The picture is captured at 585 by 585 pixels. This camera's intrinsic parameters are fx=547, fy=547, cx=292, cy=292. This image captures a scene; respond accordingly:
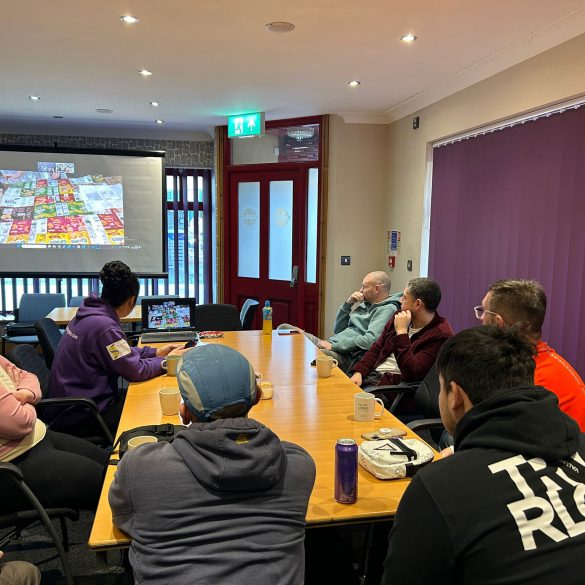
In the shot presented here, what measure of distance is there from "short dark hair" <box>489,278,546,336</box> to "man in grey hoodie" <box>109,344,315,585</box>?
1300 millimetres

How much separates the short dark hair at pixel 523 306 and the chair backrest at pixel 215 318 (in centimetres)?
283

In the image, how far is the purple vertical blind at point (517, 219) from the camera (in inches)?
132

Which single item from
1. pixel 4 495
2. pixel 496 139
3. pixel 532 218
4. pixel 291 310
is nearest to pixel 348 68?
pixel 496 139

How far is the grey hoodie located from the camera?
121cm

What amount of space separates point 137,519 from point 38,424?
1166 millimetres

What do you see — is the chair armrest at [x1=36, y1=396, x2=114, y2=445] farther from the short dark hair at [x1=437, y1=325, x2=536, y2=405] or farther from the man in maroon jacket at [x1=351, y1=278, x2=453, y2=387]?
the short dark hair at [x1=437, y1=325, x2=536, y2=405]

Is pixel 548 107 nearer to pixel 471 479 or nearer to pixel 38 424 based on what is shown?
pixel 471 479

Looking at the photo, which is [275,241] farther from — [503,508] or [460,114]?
[503,508]

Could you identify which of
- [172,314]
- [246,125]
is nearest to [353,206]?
[246,125]

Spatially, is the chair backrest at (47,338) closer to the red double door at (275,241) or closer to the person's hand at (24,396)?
the person's hand at (24,396)

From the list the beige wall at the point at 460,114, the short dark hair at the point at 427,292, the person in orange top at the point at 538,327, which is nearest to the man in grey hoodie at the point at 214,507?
the person in orange top at the point at 538,327

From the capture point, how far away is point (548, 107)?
3.56 m

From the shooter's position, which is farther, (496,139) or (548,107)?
(496,139)

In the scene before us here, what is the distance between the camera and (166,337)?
382 centimetres
